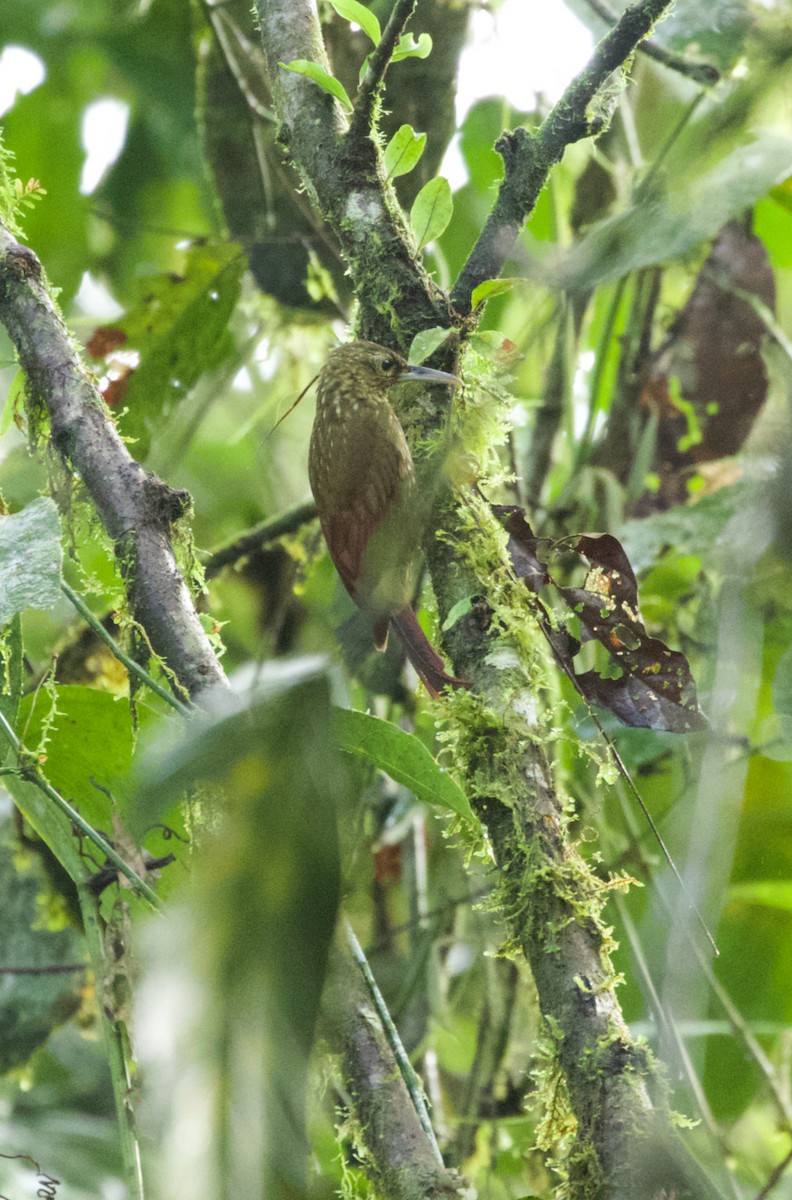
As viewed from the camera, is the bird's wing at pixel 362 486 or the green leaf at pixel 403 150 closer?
the green leaf at pixel 403 150

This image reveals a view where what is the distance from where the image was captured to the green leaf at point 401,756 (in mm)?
1062

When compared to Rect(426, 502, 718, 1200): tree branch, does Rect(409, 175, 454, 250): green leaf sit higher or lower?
higher

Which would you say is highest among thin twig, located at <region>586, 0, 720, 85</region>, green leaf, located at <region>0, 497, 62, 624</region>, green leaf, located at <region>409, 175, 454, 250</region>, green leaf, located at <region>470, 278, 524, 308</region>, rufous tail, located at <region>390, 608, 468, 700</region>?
thin twig, located at <region>586, 0, 720, 85</region>

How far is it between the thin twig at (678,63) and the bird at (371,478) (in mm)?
661

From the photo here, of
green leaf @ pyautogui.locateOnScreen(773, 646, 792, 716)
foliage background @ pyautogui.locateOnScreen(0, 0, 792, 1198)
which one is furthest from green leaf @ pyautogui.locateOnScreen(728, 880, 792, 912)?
green leaf @ pyautogui.locateOnScreen(773, 646, 792, 716)

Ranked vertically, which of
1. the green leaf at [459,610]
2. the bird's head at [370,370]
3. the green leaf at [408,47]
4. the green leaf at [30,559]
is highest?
the green leaf at [408,47]

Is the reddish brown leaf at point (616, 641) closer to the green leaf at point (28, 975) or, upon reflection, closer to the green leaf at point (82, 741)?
the green leaf at point (82, 741)

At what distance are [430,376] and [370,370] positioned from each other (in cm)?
14

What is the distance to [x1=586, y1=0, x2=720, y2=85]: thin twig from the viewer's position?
1703 millimetres

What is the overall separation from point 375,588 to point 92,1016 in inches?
75.0

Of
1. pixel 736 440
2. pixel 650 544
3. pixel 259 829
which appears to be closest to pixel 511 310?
pixel 736 440

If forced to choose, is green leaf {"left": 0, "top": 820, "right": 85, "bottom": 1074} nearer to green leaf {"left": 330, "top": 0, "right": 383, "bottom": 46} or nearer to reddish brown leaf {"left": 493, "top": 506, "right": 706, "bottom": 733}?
reddish brown leaf {"left": 493, "top": 506, "right": 706, "bottom": 733}

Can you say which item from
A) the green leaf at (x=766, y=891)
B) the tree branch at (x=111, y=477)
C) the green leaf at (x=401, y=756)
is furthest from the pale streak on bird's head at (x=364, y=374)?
the green leaf at (x=766, y=891)

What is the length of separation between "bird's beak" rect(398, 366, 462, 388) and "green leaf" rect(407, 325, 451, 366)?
9cm
